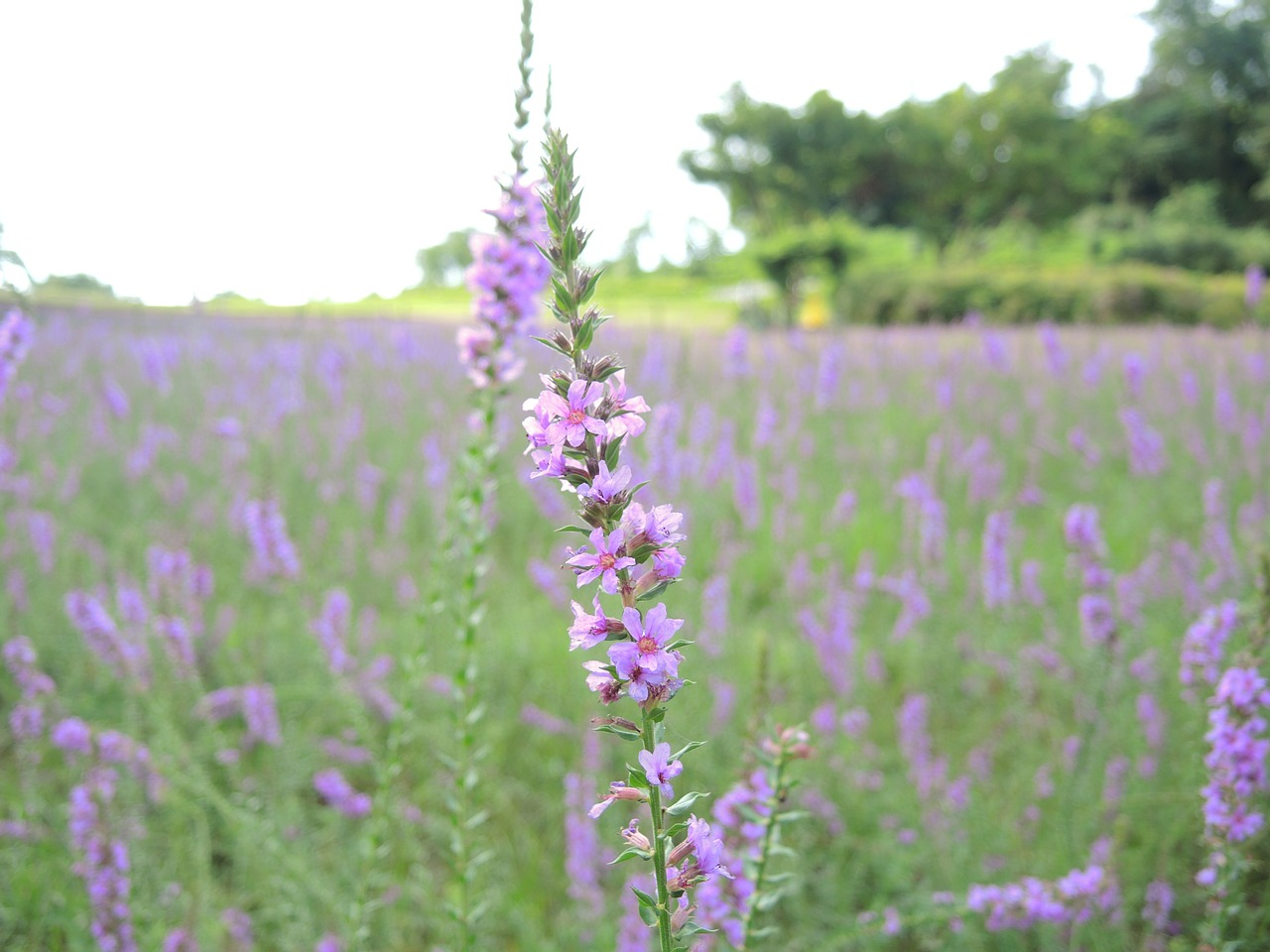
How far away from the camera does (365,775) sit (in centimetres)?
331

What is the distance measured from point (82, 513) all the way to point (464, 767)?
14.1ft

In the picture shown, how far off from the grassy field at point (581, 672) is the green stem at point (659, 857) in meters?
0.64

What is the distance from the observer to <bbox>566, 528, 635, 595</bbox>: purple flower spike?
88 centimetres

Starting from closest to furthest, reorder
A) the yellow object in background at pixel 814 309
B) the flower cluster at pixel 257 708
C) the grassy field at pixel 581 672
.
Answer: the grassy field at pixel 581 672 < the flower cluster at pixel 257 708 < the yellow object in background at pixel 814 309

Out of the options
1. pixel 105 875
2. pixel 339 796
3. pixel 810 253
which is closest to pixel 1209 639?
pixel 339 796

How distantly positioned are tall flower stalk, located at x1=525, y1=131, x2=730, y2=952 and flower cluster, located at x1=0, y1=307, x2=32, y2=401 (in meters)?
1.88

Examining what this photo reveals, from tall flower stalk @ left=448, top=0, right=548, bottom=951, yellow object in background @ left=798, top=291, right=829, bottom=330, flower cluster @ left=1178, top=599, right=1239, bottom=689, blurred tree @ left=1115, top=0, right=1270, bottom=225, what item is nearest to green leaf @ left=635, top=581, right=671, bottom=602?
tall flower stalk @ left=448, top=0, right=548, bottom=951

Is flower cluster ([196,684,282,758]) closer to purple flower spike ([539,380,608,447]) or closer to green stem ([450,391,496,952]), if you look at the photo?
green stem ([450,391,496,952])

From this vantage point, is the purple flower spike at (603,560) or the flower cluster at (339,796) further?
the flower cluster at (339,796)

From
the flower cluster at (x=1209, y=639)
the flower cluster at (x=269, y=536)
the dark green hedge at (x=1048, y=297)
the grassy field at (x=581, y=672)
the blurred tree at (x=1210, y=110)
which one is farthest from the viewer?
the blurred tree at (x=1210, y=110)

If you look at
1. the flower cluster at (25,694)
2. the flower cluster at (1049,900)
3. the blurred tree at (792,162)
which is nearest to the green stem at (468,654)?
the flower cluster at (1049,900)

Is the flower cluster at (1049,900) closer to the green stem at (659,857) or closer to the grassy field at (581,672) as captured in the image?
the grassy field at (581,672)

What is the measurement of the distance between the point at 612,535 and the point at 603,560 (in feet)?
0.14

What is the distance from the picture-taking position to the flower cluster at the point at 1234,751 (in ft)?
5.40
